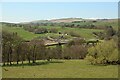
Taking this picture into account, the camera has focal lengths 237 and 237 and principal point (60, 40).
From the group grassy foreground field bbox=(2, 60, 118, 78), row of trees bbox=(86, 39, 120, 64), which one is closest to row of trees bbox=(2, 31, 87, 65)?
grassy foreground field bbox=(2, 60, 118, 78)

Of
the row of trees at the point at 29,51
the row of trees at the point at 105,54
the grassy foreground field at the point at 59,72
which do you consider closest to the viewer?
the grassy foreground field at the point at 59,72

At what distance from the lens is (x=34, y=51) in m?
55.8

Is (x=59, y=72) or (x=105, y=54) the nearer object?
(x=59, y=72)

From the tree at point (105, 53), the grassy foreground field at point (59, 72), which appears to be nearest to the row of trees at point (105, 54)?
the tree at point (105, 53)

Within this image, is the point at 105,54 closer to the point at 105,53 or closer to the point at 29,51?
the point at 105,53

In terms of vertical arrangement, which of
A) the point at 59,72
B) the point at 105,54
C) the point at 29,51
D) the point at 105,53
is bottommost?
the point at 59,72

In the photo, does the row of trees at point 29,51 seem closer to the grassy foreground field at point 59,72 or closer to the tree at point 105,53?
the grassy foreground field at point 59,72

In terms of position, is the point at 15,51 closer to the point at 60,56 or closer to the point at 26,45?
the point at 26,45

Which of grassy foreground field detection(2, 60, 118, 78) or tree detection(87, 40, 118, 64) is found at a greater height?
tree detection(87, 40, 118, 64)

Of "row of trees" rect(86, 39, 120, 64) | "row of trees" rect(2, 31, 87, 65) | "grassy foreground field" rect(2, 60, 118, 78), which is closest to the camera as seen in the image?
"grassy foreground field" rect(2, 60, 118, 78)

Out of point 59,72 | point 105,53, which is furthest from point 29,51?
point 59,72

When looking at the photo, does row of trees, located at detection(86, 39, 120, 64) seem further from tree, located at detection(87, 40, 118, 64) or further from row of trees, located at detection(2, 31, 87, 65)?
row of trees, located at detection(2, 31, 87, 65)

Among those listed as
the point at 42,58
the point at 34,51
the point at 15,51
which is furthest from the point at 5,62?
the point at 42,58

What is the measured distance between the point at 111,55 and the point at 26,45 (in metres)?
19.1
